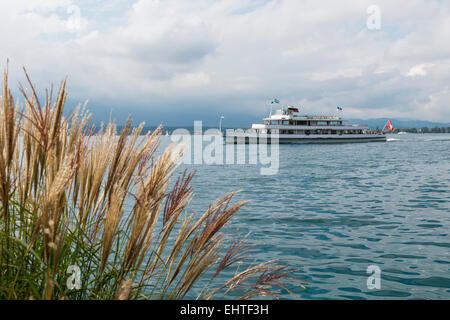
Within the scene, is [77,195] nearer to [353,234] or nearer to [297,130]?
[353,234]

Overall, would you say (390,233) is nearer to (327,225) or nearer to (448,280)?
(327,225)

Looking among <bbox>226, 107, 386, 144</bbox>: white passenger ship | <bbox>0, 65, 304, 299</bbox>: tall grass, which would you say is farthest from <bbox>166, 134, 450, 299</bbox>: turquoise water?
<bbox>226, 107, 386, 144</bbox>: white passenger ship

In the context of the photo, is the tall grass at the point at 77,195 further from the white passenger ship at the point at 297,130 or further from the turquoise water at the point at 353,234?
the white passenger ship at the point at 297,130

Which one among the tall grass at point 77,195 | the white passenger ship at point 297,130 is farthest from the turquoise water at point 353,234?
the white passenger ship at point 297,130

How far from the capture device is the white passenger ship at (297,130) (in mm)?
60625

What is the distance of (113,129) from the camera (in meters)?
2.30

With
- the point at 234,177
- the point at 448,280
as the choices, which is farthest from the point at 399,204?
the point at 234,177

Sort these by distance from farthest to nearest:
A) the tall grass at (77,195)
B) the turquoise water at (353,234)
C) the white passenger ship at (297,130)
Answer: the white passenger ship at (297,130) → the turquoise water at (353,234) → the tall grass at (77,195)

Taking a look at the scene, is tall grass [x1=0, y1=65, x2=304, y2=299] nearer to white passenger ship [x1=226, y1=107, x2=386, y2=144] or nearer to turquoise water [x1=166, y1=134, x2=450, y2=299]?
turquoise water [x1=166, y1=134, x2=450, y2=299]

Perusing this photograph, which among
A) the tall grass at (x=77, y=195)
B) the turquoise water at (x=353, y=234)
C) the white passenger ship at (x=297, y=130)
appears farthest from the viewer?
the white passenger ship at (x=297, y=130)

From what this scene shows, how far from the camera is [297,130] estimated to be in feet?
208

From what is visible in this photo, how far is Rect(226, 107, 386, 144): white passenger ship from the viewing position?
60625 mm

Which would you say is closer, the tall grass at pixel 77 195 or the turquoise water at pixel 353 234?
the tall grass at pixel 77 195

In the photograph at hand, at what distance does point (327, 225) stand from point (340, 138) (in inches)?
2333
